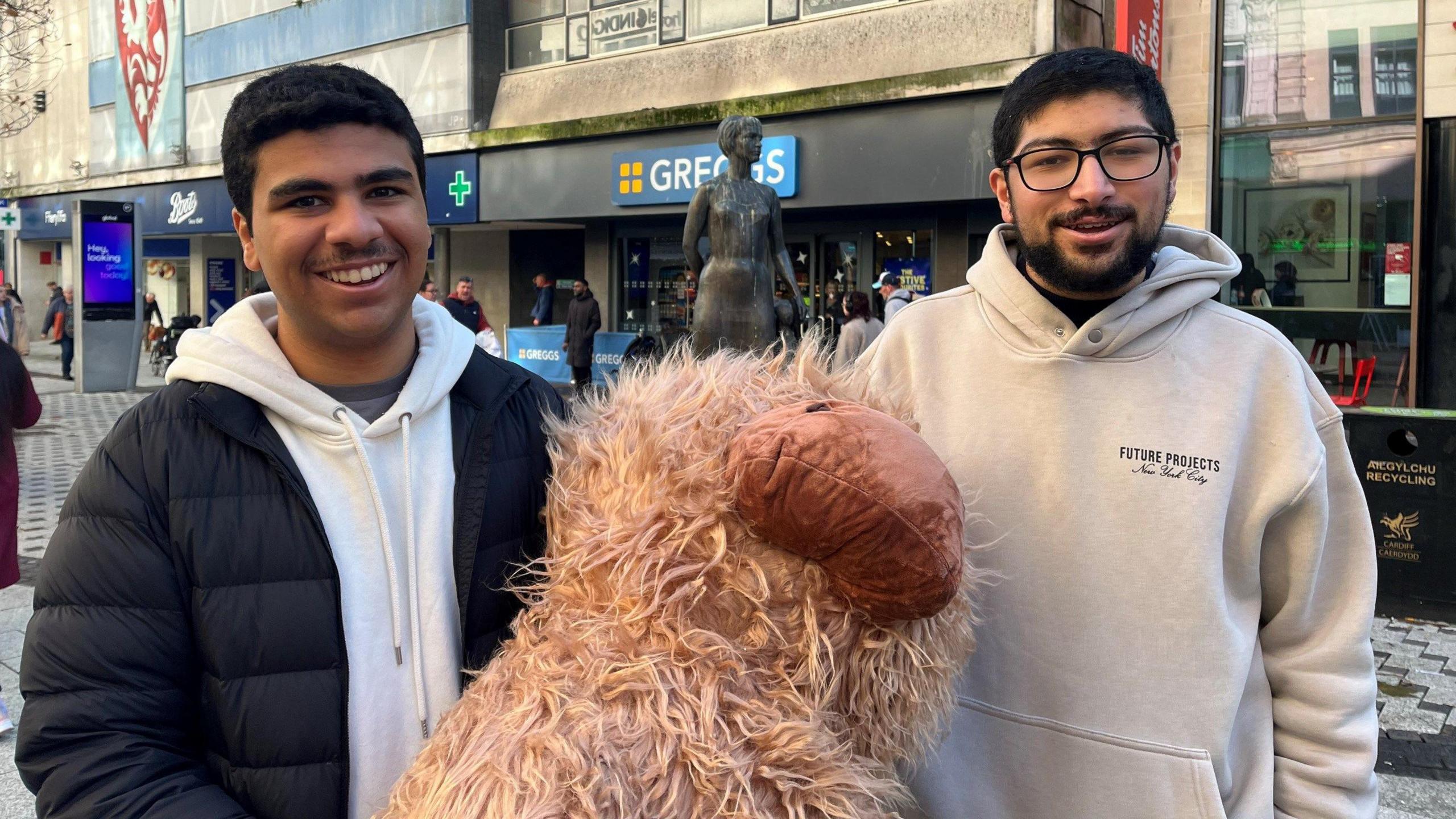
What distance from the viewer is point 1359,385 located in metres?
10.4

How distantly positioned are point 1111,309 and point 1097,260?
0.08m

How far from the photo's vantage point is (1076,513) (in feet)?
5.34

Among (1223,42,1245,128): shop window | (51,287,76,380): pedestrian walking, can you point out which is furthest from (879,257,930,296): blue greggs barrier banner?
(51,287,76,380): pedestrian walking

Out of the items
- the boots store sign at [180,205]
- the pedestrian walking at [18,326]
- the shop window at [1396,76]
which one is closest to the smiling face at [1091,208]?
the shop window at [1396,76]

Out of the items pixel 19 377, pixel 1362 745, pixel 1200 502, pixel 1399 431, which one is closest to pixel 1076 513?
pixel 1200 502

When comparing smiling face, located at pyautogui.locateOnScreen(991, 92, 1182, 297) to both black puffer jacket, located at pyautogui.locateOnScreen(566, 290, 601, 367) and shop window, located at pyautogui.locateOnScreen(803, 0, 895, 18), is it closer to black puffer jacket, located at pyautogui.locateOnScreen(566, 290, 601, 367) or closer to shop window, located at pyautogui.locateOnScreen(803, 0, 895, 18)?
shop window, located at pyautogui.locateOnScreen(803, 0, 895, 18)

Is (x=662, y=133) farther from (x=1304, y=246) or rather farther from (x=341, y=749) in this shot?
(x=341, y=749)

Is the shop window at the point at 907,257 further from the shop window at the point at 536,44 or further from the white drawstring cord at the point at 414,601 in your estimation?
the white drawstring cord at the point at 414,601

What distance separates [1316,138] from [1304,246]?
3.55 ft

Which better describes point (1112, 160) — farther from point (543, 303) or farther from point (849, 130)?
point (543, 303)

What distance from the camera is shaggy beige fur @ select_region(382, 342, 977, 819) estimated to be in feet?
3.33

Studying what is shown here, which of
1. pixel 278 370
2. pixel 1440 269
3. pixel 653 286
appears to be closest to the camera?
pixel 278 370

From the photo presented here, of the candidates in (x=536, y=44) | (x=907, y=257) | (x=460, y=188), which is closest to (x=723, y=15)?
(x=536, y=44)

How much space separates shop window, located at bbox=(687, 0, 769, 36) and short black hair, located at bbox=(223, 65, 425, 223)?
44.4 ft
